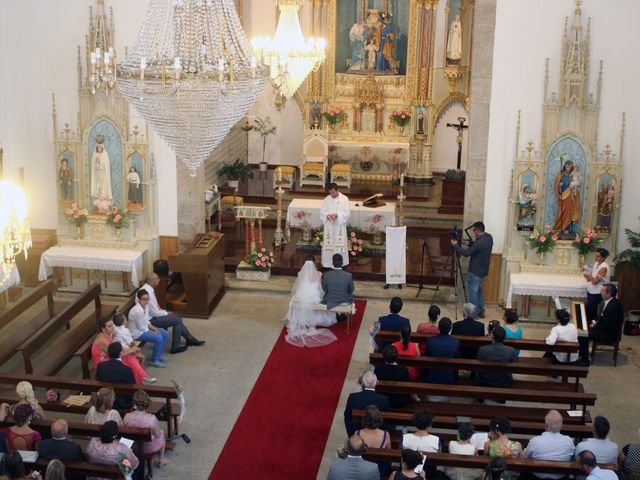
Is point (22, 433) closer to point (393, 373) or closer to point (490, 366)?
point (393, 373)

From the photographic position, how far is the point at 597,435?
29.7 feet

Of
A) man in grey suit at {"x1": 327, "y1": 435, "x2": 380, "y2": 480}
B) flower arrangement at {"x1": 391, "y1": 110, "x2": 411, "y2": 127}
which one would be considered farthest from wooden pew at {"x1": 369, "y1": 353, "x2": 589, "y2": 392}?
flower arrangement at {"x1": 391, "y1": 110, "x2": 411, "y2": 127}

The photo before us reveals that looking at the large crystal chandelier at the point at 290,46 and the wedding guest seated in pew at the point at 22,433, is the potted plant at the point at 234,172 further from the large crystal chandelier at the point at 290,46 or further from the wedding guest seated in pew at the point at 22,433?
the wedding guest seated in pew at the point at 22,433

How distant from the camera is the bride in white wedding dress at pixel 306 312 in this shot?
45.9 ft

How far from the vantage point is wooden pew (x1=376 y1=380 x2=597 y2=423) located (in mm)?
10312

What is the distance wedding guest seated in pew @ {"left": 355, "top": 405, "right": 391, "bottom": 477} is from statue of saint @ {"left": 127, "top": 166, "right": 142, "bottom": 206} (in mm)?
7948

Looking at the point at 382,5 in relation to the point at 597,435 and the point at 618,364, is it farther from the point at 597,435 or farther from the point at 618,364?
the point at 597,435

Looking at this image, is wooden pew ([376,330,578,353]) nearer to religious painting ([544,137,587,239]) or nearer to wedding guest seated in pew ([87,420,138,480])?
religious painting ([544,137,587,239])

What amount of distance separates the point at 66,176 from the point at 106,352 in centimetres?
535

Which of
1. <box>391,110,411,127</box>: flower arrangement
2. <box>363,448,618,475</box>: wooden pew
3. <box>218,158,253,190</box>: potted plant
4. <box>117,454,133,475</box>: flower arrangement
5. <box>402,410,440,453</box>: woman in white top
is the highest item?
<box>391,110,411,127</box>: flower arrangement

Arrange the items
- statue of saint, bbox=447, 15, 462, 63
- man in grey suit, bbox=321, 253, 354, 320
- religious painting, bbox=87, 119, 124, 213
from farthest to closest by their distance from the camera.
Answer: statue of saint, bbox=447, 15, 462, 63
religious painting, bbox=87, 119, 124, 213
man in grey suit, bbox=321, 253, 354, 320

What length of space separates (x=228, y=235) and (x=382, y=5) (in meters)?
8.36

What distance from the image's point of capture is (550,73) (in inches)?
575

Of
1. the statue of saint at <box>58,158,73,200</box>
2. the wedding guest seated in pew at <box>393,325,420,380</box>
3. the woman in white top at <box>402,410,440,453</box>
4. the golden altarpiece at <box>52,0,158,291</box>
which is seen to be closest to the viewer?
the woman in white top at <box>402,410,440,453</box>
